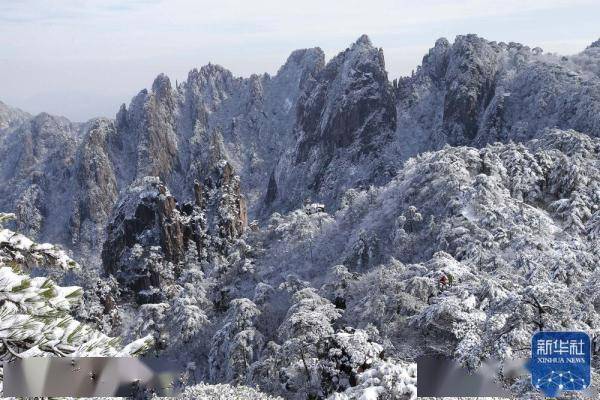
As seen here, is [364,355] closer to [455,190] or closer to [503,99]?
[455,190]

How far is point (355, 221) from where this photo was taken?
5128 centimetres

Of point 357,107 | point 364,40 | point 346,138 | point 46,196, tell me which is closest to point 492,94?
point 357,107

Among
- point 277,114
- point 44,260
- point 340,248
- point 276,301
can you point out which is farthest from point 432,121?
point 44,260

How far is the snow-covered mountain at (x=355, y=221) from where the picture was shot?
22.2m

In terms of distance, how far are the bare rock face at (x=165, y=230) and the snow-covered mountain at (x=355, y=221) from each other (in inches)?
12.9

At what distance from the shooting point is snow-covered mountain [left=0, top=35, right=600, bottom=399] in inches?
875

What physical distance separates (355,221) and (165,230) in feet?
123

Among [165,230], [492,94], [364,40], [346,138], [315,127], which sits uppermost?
[364,40]

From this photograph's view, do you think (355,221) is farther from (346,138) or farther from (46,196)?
(46,196)

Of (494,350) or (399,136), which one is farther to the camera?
(399,136)

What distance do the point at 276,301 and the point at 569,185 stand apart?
22860mm

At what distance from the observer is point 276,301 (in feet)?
127

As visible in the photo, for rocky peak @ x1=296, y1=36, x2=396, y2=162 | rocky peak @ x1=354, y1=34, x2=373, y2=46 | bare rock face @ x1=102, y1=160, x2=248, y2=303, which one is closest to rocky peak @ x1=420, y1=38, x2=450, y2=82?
rocky peak @ x1=296, y1=36, x2=396, y2=162

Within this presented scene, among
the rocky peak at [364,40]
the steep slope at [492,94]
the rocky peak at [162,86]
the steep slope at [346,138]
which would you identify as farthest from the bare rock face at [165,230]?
the rocky peak at [162,86]
